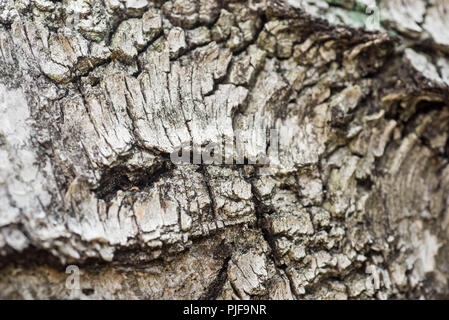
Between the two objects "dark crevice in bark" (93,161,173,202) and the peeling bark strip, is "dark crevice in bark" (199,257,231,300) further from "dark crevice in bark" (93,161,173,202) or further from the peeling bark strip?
"dark crevice in bark" (93,161,173,202)

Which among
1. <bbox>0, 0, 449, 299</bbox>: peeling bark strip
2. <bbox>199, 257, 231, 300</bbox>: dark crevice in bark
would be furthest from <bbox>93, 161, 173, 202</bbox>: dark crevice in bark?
<bbox>199, 257, 231, 300</bbox>: dark crevice in bark

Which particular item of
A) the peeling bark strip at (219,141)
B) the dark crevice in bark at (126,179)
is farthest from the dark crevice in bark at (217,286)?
the dark crevice in bark at (126,179)

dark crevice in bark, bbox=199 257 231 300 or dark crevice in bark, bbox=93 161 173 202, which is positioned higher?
dark crevice in bark, bbox=93 161 173 202

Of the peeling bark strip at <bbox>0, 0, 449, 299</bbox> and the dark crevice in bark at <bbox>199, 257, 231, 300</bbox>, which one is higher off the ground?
the peeling bark strip at <bbox>0, 0, 449, 299</bbox>

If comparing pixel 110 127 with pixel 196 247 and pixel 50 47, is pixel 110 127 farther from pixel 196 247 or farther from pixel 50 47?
pixel 196 247

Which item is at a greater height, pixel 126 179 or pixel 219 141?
pixel 219 141

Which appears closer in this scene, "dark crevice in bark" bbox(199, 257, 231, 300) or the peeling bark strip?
the peeling bark strip

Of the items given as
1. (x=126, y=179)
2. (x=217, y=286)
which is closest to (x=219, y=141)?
(x=126, y=179)

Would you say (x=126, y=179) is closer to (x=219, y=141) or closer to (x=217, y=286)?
(x=219, y=141)
